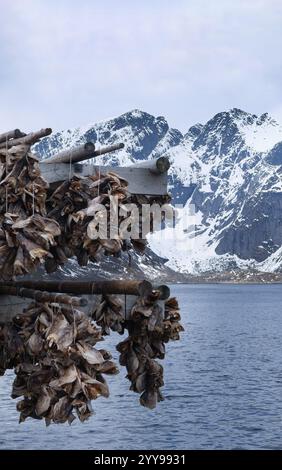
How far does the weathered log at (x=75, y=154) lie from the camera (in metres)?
6.82

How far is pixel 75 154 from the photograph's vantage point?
701cm

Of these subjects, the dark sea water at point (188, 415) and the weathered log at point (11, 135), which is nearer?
the weathered log at point (11, 135)

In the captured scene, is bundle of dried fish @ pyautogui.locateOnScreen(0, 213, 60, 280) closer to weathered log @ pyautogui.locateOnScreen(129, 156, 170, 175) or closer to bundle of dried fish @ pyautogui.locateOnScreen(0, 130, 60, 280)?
bundle of dried fish @ pyautogui.locateOnScreen(0, 130, 60, 280)

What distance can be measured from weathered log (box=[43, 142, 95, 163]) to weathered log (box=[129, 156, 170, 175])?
559mm

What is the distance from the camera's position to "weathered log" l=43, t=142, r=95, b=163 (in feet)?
22.4

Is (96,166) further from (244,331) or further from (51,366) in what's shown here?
(244,331)

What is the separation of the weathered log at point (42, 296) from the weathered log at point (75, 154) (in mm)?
1356

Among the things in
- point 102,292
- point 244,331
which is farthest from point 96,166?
point 244,331

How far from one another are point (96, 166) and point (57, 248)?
1044 millimetres

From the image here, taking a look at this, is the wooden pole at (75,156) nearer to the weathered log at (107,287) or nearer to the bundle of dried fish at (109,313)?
the weathered log at (107,287)

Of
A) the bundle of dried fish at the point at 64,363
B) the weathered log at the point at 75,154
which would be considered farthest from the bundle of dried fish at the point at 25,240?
the weathered log at the point at 75,154

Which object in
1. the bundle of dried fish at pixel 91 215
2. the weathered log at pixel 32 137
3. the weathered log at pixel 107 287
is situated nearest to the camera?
the weathered log at pixel 107 287

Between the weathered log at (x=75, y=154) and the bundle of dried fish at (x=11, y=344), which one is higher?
the weathered log at (x=75, y=154)

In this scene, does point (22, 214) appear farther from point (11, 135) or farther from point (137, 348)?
point (137, 348)
